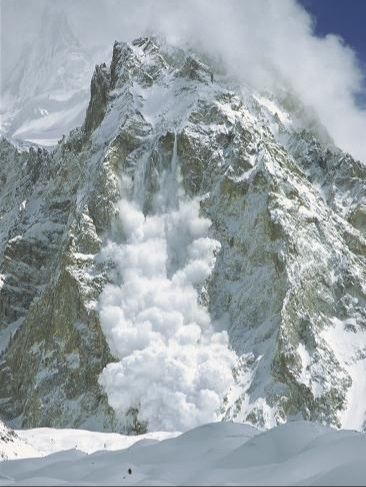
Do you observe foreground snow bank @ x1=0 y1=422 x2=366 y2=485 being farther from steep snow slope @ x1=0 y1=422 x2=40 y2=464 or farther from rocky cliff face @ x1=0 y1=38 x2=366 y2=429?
rocky cliff face @ x1=0 y1=38 x2=366 y2=429

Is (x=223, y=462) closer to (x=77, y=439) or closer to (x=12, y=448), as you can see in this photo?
(x=12, y=448)

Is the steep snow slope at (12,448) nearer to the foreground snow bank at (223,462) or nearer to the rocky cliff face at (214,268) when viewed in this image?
the foreground snow bank at (223,462)

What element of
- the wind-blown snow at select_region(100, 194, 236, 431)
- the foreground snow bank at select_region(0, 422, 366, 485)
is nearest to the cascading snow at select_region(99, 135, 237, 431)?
the wind-blown snow at select_region(100, 194, 236, 431)

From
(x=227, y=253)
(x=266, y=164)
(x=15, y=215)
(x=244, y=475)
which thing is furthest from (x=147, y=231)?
(x=244, y=475)

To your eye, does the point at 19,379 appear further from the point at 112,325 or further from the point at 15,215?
the point at 15,215

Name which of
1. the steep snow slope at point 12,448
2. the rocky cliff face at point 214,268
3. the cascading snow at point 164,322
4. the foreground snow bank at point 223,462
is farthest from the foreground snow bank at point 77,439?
the foreground snow bank at point 223,462
